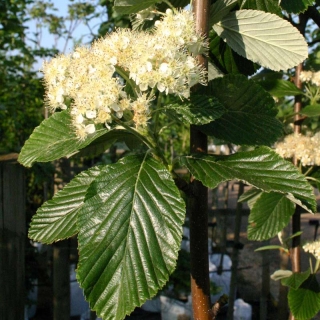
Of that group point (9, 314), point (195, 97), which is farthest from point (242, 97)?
point (9, 314)

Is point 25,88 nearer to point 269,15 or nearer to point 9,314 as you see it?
point 9,314

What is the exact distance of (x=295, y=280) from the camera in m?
1.40

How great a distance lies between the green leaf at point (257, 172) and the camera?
670mm

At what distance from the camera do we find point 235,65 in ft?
3.30

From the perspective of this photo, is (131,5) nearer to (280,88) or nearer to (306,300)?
(280,88)

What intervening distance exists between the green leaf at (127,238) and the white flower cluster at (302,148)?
83 centimetres

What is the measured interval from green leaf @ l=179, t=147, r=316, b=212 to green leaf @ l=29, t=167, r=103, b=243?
0.58ft

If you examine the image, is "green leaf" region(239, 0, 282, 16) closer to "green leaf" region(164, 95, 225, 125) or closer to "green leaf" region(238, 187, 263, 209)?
"green leaf" region(164, 95, 225, 125)

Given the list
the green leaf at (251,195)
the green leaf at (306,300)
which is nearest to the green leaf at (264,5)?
the green leaf at (251,195)

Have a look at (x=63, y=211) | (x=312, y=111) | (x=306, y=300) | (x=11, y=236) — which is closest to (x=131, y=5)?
(x=63, y=211)

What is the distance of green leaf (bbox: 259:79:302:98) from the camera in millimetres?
1485

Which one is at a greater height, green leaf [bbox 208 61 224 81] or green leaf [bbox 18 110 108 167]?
green leaf [bbox 208 61 224 81]

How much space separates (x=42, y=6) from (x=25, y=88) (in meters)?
3.23

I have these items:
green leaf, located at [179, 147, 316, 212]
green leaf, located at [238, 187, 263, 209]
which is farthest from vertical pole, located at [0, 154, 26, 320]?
green leaf, located at [179, 147, 316, 212]
